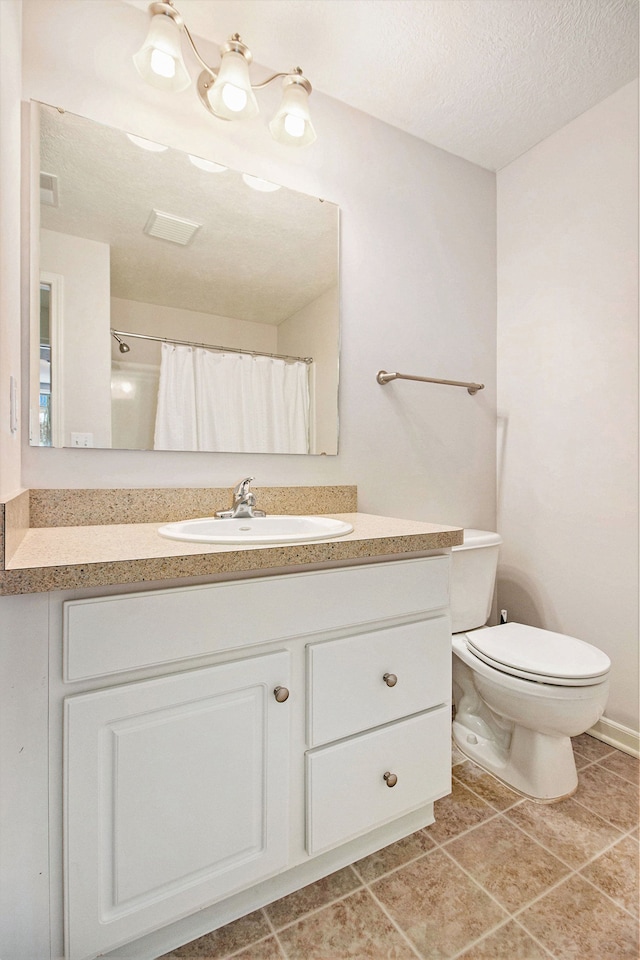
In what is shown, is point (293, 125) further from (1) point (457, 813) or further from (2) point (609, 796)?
(2) point (609, 796)

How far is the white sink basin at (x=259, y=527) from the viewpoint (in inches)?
43.1

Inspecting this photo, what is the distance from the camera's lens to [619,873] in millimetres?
1158

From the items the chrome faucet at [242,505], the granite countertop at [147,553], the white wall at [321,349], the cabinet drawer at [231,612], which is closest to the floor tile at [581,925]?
the cabinet drawer at [231,612]

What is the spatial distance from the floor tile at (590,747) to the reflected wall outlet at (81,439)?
1949 millimetres

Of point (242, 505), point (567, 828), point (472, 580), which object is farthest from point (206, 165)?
point (567, 828)

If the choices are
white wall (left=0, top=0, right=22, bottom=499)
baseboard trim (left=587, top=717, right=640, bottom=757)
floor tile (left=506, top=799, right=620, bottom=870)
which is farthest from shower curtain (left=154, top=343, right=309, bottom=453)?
baseboard trim (left=587, top=717, right=640, bottom=757)

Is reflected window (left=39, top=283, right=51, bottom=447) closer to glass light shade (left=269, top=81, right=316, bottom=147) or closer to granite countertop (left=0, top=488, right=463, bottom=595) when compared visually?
granite countertop (left=0, top=488, right=463, bottom=595)

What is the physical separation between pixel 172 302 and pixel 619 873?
1.95m

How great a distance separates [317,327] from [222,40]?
92cm

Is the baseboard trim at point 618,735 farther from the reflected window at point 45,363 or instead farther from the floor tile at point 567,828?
the reflected window at point 45,363

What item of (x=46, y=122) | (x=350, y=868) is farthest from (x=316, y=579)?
(x=46, y=122)

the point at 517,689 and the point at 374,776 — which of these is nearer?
the point at 374,776

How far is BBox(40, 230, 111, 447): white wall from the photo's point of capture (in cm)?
126

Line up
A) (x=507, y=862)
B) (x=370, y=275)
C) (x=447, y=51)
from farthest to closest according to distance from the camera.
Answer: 1. (x=370, y=275)
2. (x=447, y=51)
3. (x=507, y=862)
